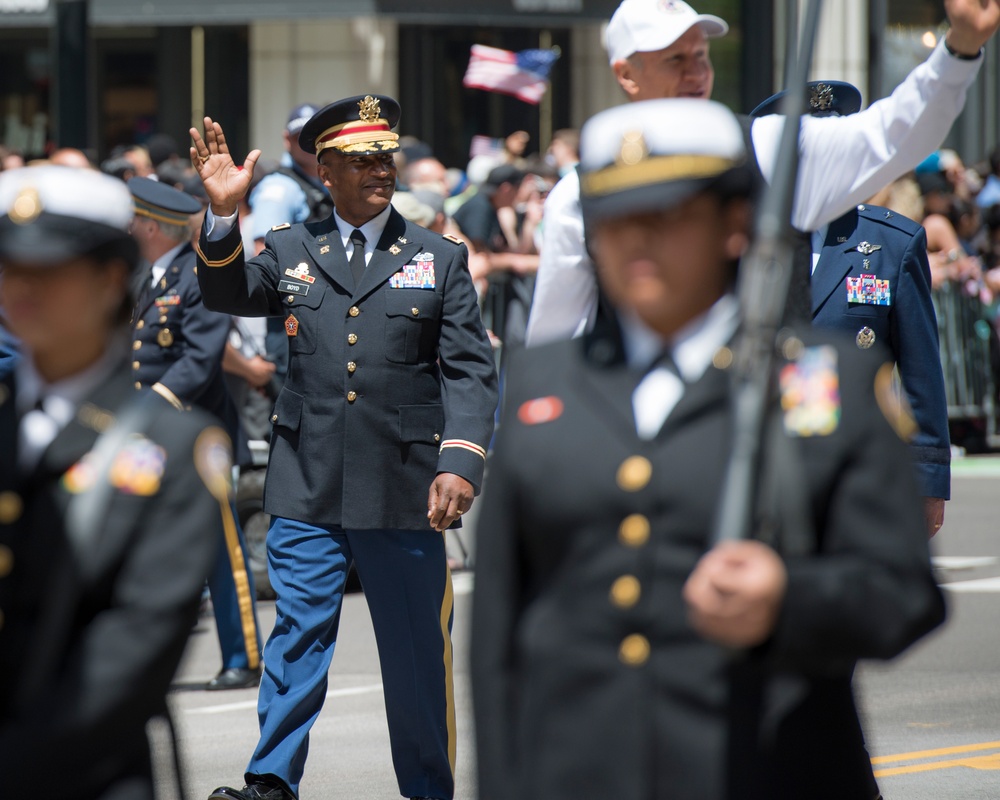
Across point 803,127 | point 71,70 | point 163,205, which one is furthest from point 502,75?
point 803,127

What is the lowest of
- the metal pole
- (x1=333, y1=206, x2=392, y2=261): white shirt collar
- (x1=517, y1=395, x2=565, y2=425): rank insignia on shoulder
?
(x1=517, y1=395, x2=565, y2=425): rank insignia on shoulder

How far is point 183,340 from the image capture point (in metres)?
8.00

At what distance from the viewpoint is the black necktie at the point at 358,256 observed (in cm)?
599

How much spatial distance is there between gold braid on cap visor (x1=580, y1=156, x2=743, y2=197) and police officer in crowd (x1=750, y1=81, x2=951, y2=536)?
9.09 ft

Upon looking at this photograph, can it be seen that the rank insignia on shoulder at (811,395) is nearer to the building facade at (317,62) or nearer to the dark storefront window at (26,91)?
the building facade at (317,62)

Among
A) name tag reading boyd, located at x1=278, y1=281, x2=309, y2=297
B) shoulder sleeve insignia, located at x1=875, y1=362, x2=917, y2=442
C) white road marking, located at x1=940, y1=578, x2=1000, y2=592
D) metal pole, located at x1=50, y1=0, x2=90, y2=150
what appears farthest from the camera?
metal pole, located at x1=50, y1=0, x2=90, y2=150

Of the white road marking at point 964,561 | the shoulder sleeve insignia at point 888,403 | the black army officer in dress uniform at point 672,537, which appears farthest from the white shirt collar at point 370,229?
the white road marking at point 964,561

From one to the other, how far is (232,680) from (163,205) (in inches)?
80.0

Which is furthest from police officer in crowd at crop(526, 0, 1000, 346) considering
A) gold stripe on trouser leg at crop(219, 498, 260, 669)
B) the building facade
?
the building facade

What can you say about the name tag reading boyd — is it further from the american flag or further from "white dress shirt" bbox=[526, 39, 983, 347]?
the american flag

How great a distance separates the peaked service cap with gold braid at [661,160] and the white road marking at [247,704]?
5092 mm

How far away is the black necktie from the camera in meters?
5.99

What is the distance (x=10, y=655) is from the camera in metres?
2.55

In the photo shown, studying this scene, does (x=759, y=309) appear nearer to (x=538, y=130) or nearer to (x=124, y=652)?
(x=124, y=652)
